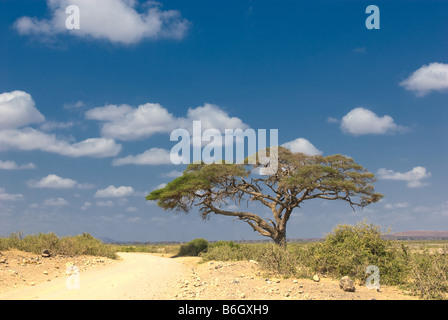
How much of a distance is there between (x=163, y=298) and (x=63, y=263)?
334 inches

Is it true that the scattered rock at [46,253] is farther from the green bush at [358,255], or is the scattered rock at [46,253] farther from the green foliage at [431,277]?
the green foliage at [431,277]

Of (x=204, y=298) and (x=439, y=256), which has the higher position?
(x=439, y=256)

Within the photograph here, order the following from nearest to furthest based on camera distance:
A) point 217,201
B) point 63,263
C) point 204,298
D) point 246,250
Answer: point 204,298 < point 63,263 < point 246,250 < point 217,201

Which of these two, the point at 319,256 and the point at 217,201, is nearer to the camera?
the point at 319,256

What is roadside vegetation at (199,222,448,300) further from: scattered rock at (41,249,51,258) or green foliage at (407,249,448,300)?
scattered rock at (41,249,51,258)

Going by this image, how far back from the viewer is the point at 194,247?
29.0 m

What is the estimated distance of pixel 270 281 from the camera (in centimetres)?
1107

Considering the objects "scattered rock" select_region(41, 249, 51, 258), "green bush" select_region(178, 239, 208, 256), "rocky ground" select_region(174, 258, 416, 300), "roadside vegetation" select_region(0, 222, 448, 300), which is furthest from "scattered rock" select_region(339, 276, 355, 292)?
"green bush" select_region(178, 239, 208, 256)

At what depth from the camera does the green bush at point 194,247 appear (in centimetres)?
2839

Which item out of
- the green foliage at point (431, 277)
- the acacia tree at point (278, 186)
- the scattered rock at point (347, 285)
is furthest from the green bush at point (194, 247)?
the scattered rock at point (347, 285)

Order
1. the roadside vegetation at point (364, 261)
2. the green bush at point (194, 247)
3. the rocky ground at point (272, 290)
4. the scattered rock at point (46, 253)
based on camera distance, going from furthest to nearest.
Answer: the green bush at point (194, 247) < the scattered rock at point (46, 253) < the roadside vegetation at point (364, 261) < the rocky ground at point (272, 290)

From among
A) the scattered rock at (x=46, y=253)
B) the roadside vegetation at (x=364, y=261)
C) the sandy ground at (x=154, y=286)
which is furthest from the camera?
the scattered rock at (x=46, y=253)
